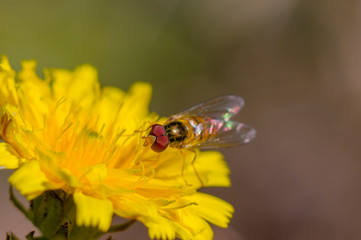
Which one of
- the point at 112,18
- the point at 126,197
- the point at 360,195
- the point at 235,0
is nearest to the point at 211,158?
the point at 126,197

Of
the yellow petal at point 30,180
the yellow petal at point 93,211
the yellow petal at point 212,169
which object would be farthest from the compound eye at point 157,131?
the yellow petal at point 30,180

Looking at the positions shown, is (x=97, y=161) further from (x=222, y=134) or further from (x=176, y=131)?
(x=222, y=134)

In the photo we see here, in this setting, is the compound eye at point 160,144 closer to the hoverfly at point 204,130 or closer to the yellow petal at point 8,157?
the hoverfly at point 204,130

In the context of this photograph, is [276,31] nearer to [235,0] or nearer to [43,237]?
[235,0]

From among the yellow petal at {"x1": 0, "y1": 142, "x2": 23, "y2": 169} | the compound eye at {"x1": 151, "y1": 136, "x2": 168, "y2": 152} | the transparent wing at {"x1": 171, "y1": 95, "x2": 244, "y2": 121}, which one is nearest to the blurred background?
the transparent wing at {"x1": 171, "y1": 95, "x2": 244, "y2": 121}

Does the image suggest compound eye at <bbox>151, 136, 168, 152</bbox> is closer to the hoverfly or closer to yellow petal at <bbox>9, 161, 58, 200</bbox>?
the hoverfly

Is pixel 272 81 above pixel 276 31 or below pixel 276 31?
below
